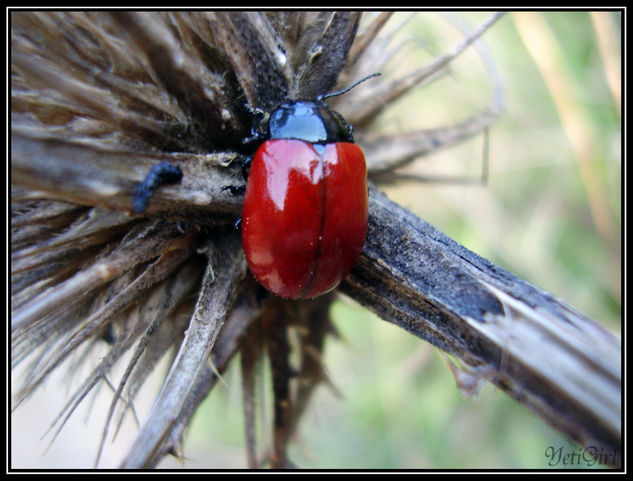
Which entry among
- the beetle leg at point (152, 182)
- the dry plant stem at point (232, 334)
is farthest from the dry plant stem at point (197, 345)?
the beetle leg at point (152, 182)

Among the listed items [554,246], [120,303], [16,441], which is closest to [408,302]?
[120,303]

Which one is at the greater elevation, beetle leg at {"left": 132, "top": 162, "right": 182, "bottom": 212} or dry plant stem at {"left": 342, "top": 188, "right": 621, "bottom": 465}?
beetle leg at {"left": 132, "top": 162, "right": 182, "bottom": 212}

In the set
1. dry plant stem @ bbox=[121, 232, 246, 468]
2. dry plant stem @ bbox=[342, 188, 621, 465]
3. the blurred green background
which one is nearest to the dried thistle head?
dry plant stem @ bbox=[121, 232, 246, 468]

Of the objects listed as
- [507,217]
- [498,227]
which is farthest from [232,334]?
[507,217]

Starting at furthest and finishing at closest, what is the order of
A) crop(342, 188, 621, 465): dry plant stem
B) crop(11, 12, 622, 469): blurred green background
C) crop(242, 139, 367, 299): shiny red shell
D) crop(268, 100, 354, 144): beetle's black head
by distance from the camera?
crop(11, 12, 622, 469): blurred green background < crop(268, 100, 354, 144): beetle's black head < crop(242, 139, 367, 299): shiny red shell < crop(342, 188, 621, 465): dry plant stem

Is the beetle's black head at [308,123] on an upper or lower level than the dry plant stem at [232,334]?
upper

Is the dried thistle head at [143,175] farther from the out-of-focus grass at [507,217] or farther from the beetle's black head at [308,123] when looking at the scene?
the out-of-focus grass at [507,217]

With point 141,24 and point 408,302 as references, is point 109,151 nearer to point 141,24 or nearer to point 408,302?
point 141,24

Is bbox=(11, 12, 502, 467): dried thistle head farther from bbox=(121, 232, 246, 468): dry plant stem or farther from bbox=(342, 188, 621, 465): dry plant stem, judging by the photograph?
bbox=(342, 188, 621, 465): dry plant stem
